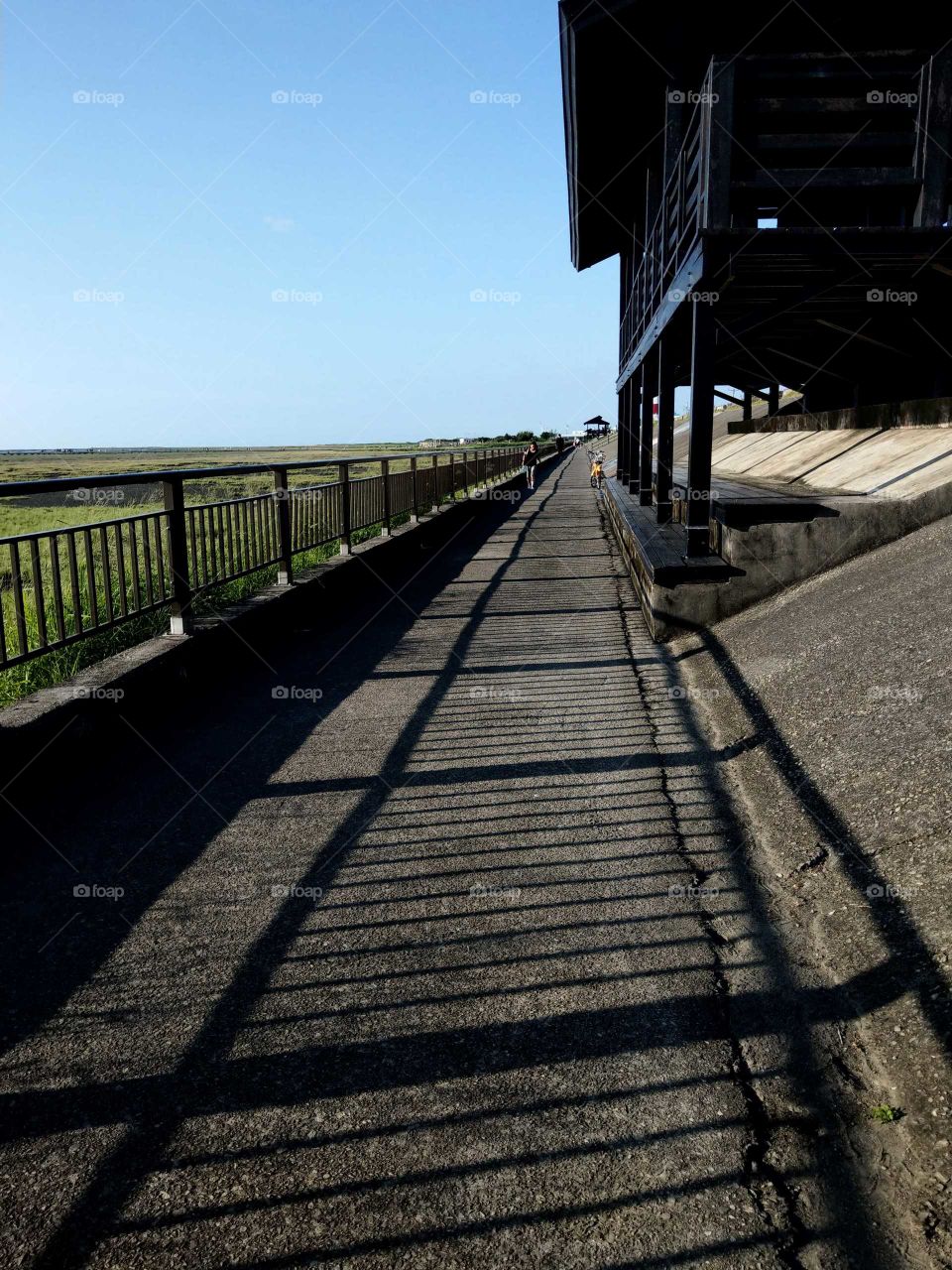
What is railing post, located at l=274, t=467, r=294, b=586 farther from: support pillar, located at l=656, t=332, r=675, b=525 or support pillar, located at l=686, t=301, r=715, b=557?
support pillar, located at l=656, t=332, r=675, b=525

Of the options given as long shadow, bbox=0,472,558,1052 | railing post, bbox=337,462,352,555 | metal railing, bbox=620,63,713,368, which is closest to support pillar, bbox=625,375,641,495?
metal railing, bbox=620,63,713,368

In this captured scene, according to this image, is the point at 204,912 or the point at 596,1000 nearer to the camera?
the point at 596,1000

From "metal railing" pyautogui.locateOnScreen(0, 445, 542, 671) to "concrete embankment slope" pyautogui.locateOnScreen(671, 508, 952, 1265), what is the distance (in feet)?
12.2

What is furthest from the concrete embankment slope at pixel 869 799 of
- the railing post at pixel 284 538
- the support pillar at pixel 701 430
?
the railing post at pixel 284 538

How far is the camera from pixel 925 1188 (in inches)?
86.4

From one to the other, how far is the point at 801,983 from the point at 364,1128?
1546mm

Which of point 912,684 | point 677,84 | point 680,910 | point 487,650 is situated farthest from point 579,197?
point 680,910

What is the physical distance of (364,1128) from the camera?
2.43 m

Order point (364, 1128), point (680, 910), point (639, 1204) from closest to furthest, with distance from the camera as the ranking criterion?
point (639, 1204) → point (364, 1128) → point (680, 910)

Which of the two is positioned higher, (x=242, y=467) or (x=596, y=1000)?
(x=242, y=467)

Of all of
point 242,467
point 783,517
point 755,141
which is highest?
point 755,141

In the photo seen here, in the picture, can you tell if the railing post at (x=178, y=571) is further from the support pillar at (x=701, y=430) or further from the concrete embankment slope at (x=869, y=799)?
the support pillar at (x=701, y=430)

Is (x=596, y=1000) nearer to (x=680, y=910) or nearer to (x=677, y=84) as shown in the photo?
(x=680, y=910)

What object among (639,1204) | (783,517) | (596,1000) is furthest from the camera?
(783,517)
